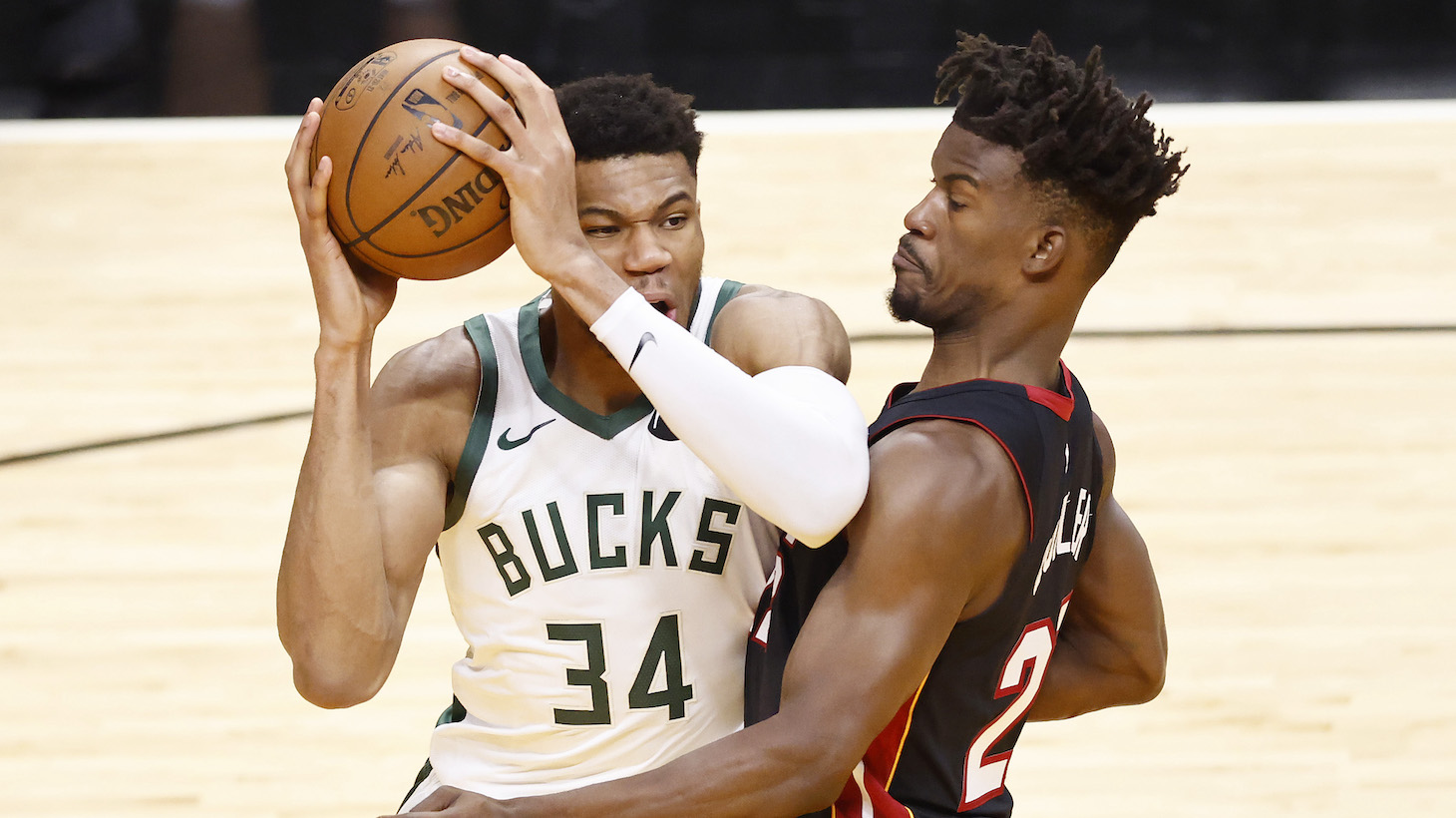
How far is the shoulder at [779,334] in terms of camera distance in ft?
6.04

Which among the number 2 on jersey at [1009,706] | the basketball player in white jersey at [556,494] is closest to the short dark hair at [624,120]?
the basketball player in white jersey at [556,494]

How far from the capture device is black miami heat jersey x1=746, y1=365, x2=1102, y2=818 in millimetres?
1727

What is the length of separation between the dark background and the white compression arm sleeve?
16.6ft

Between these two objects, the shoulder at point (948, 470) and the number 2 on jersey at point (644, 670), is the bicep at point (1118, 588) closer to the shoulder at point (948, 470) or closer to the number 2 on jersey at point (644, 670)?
the shoulder at point (948, 470)

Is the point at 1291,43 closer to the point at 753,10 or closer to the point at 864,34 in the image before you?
the point at 864,34

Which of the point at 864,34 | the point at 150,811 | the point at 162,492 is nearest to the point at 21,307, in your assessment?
the point at 162,492

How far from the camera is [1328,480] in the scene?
187 inches

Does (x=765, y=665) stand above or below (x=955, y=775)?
above

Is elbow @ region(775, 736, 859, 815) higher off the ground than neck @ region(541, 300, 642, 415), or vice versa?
neck @ region(541, 300, 642, 415)

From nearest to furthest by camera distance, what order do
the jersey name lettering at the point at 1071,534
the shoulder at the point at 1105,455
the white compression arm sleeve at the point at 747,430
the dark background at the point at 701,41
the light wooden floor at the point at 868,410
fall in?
the white compression arm sleeve at the point at 747,430
the jersey name lettering at the point at 1071,534
the shoulder at the point at 1105,455
the light wooden floor at the point at 868,410
the dark background at the point at 701,41

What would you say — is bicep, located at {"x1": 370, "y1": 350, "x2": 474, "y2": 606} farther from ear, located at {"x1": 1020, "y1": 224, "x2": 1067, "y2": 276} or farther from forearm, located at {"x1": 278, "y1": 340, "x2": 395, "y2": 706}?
ear, located at {"x1": 1020, "y1": 224, "x2": 1067, "y2": 276}

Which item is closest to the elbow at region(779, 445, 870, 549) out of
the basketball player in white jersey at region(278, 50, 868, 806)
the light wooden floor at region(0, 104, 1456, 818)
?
the basketball player in white jersey at region(278, 50, 868, 806)

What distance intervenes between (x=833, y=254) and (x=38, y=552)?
316cm

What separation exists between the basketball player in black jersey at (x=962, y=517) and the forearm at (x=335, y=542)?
248 mm
